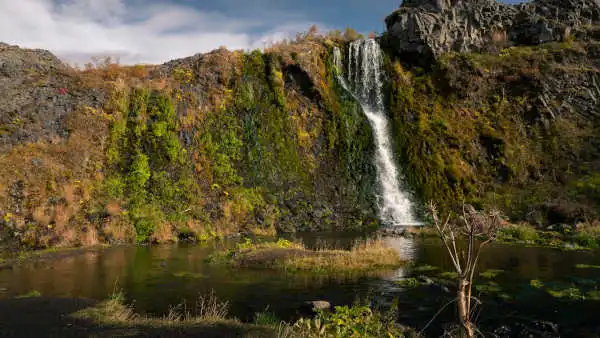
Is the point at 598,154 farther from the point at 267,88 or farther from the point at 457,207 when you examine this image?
the point at 267,88

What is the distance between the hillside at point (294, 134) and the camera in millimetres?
34125

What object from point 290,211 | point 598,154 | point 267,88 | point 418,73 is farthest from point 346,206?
point 598,154

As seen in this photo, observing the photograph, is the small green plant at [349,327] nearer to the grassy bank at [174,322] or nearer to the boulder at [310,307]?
the grassy bank at [174,322]

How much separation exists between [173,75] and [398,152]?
981 inches

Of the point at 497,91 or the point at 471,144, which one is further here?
the point at 497,91

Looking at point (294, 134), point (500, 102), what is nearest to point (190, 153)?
point (294, 134)

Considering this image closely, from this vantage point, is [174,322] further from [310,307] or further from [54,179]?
[54,179]

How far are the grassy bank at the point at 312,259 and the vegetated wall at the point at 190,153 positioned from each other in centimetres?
1015

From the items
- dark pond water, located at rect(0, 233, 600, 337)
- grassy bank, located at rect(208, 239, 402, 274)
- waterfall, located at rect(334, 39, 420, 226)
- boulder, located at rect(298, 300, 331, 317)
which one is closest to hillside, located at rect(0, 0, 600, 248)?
waterfall, located at rect(334, 39, 420, 226)

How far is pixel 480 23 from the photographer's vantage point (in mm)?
58250

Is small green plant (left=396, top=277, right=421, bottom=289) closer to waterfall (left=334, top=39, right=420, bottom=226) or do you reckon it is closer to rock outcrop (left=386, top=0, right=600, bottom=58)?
waterfall (left=334, top=39, right=420, bottom=226)

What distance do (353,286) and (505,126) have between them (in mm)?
39273

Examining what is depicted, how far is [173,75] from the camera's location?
4716 centimetres

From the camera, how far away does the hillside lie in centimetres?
3412
